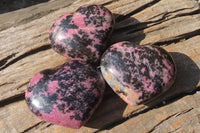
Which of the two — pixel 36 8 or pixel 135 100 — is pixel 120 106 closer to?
pixel 135 100

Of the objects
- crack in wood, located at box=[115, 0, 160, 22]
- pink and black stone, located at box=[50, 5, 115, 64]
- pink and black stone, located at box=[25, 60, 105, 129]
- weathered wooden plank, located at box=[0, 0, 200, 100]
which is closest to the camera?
pink and black stone, located at box=[25, 60, 105, 129]

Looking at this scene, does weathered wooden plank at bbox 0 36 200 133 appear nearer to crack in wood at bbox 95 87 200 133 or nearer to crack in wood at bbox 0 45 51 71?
crack in wood at bbox 95 87 200 133

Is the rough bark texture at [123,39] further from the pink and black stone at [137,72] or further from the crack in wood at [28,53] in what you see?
the pink and black stone at [137,72]

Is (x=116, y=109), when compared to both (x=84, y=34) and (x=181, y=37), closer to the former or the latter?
(x=84, y=34)

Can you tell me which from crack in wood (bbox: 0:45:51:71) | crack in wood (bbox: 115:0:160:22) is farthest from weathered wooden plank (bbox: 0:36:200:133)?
crack in wood (bbox: 115:0:160:22)

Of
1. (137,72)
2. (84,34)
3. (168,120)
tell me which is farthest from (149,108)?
(84,34)

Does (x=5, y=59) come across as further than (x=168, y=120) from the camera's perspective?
Yes
